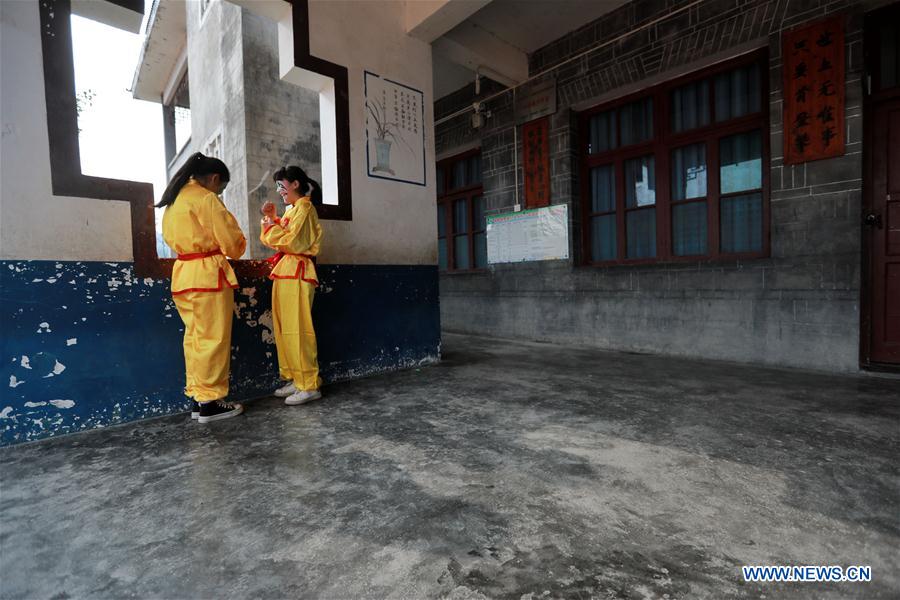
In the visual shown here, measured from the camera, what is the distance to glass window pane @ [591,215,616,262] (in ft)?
15.0

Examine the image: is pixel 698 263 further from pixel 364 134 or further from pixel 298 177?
pixel 298 177

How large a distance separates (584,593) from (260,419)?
1.90 metres

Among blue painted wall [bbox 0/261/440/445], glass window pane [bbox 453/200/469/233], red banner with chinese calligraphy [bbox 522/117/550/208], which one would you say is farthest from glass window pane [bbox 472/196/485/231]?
blue painted wall [bbox 0/261/440/445]

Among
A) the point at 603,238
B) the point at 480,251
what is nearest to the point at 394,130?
the point at 603,238

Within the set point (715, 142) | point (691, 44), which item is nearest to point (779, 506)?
point (715, 142)

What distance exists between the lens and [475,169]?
6.11 m

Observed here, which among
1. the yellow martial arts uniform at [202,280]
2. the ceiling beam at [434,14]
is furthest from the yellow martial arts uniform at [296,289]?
the ceiling beam at [434,14]

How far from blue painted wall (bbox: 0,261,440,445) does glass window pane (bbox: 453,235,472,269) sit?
3361 mm

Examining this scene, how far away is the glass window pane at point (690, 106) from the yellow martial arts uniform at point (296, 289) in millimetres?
3415

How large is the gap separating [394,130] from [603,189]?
7.72 ft

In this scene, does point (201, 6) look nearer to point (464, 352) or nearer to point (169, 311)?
point (169, 311)

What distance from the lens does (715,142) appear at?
380 centimetres

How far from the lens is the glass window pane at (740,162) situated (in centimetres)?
360

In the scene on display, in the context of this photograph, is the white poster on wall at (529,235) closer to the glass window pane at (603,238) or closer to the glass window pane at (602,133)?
the glass window pane at (603,238)
